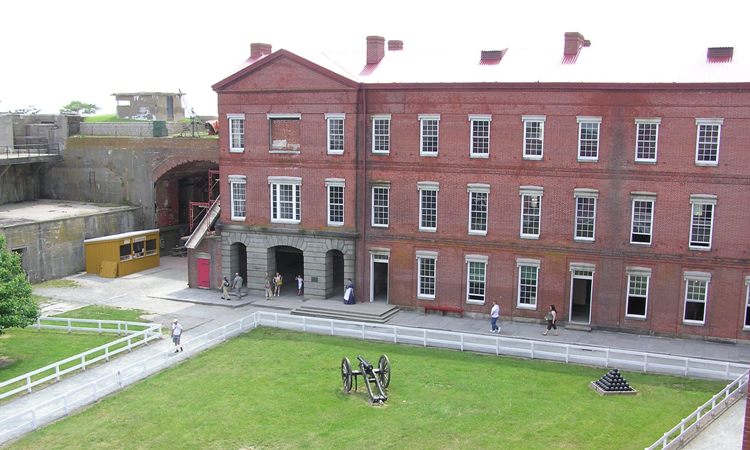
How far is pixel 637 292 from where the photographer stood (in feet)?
107

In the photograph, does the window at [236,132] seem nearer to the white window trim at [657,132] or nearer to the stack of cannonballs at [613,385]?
the white window trim at [657,132]

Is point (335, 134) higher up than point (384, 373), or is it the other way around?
point (335, 134)

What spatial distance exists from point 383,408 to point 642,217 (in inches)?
618

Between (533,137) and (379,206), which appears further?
(379,206)

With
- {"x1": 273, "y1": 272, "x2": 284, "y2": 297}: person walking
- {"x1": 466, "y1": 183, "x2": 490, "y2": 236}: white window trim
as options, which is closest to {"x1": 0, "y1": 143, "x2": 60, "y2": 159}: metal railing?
{"x1": 273, "y1": 272, "x2": 284, "y2": 297}: person walking

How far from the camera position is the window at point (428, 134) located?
116 ft

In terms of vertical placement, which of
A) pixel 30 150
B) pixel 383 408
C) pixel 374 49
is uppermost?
pixel 374 49

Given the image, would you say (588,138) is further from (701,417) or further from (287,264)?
(287,264)

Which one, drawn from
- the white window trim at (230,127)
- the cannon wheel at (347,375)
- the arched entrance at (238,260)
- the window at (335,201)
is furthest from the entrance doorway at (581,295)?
the white window trim at (230,127)

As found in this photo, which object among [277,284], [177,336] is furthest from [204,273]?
[177,336]

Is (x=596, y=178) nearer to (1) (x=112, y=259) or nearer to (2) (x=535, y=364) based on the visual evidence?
(2) (x=535, y=364)

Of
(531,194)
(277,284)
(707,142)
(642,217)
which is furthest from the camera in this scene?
A: (277,284)

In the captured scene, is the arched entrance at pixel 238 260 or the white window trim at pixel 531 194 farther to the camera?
the arched entrance at pixel 238 260

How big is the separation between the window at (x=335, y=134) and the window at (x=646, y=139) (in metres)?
13.8
